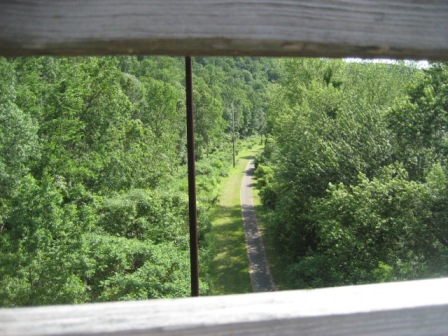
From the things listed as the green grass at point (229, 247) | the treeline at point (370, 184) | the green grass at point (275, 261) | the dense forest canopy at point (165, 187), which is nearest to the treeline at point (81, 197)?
the dense forest canopy at point (165, 187)

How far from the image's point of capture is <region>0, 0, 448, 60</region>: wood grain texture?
1.95ft

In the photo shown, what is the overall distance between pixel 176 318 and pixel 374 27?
0.48 metres

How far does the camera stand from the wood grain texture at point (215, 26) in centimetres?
59

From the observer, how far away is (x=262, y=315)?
1.90ft

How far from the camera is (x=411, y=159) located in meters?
15.0

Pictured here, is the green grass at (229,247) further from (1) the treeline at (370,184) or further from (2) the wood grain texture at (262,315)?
(2) the wood grain texture at (262,315)

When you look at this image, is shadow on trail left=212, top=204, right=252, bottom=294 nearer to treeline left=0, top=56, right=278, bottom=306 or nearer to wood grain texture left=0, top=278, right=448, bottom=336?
treeline left=0, top=56, right=278, bottom=306

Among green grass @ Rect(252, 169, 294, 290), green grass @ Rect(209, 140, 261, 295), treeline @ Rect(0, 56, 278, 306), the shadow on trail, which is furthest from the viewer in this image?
green grass @ Rect(209, 140, 261, 295)

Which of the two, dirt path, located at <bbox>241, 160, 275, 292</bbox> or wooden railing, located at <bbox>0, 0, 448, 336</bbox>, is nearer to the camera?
wooden railing, located at <bbox>0, 0, 448, 336</bbox>

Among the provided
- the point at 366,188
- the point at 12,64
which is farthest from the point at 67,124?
the point at 366,188

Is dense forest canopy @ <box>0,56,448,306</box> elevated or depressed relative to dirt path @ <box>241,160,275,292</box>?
elevated

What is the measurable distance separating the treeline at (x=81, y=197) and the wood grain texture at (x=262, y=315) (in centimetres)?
1180

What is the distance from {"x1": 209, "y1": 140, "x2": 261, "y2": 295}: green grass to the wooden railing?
18.0 m

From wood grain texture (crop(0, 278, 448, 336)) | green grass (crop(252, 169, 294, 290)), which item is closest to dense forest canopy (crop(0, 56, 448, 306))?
green grass (crop(252, 169, 294, 290))
